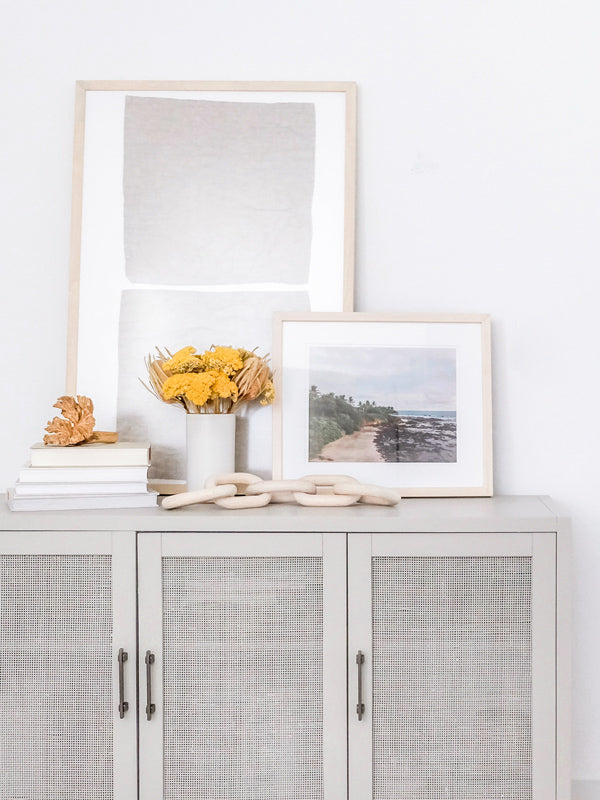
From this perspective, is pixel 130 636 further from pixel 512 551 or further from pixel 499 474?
pixel 499 474

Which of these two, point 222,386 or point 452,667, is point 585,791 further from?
point 222,386

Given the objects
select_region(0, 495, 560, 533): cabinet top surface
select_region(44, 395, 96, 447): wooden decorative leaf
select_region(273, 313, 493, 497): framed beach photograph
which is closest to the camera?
Answer: select_region(0, 495, 560, 533): cabinet top surface

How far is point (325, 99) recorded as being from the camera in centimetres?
→ 185

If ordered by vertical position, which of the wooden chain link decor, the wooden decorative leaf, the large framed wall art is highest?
the large framed wall art

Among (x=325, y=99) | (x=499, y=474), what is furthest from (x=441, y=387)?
(x=325, y=99)

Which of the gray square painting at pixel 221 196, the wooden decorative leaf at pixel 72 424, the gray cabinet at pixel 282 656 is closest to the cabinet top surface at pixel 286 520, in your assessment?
the gray cabinet at pixel 282 656

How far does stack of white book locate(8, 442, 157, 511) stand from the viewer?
5.10 ft

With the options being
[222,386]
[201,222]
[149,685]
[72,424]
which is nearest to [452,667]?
[149,685]

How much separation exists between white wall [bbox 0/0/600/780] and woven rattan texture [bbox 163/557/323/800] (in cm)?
68

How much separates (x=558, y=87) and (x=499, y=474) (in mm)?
982

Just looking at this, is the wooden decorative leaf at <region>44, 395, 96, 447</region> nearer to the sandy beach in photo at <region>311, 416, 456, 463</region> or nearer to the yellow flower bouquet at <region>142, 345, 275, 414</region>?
the yellow flower bouquet at <region>142, 345, 275, 414</region>

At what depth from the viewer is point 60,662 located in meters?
1.51

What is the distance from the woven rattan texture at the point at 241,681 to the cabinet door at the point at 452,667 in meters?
0.10

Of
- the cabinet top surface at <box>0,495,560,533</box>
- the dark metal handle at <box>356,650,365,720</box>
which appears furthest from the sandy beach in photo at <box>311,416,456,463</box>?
the dark metal handle at <box>356,650,365,720</box>
